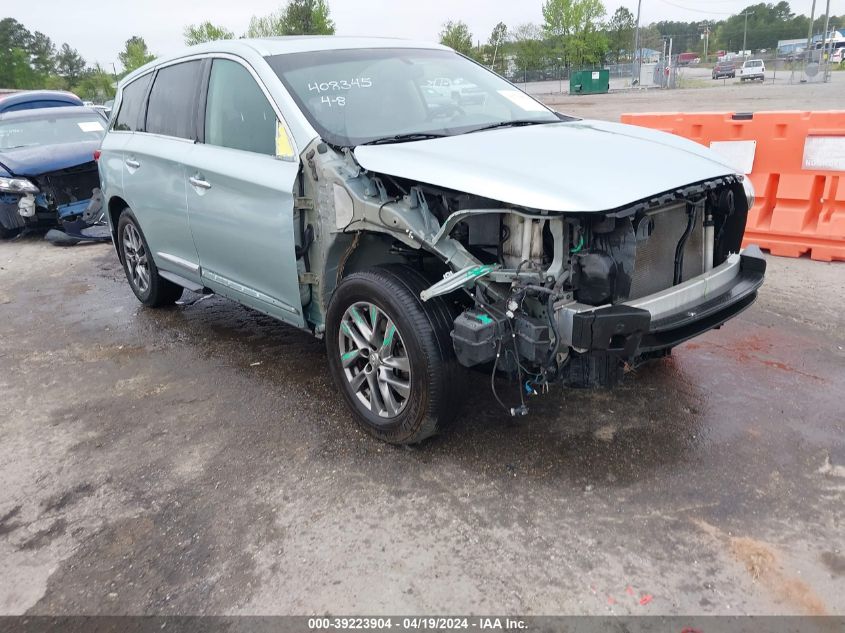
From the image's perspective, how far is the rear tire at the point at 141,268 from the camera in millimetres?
5426

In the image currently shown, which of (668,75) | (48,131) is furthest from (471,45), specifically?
(48,131)

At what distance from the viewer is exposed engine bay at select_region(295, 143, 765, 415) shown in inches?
107

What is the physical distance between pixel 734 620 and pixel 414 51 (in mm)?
3556

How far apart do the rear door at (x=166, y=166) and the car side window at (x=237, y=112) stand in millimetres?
226

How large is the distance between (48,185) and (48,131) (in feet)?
4.77

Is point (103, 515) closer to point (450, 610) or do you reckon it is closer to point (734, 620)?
point (450, 610)

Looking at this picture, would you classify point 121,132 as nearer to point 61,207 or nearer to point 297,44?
point 297,44

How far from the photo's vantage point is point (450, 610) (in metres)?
2.36

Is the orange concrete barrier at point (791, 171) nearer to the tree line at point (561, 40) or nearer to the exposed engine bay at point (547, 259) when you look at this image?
the exposed engine bay at point (547, 259)

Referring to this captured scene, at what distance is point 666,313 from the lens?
2959 mm

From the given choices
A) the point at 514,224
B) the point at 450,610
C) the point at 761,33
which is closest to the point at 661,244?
the point at 514,224

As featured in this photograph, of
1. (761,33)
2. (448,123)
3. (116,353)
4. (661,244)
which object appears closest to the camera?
(661,244)

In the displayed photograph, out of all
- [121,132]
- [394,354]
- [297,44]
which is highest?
[297,44]

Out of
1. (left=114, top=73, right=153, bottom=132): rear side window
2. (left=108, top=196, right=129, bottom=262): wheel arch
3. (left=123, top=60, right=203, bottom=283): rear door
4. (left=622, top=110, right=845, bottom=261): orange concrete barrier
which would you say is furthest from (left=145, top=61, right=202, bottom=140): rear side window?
(left=622, top=110, right=845, bottom=261): orange concrete barrier
